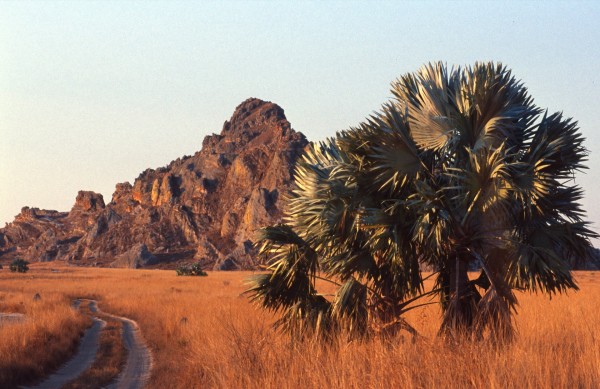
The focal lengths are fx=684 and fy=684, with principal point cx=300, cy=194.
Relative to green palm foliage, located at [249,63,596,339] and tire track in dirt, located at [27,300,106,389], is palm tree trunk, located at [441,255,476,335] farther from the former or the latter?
tire track in dirt, located at [27,300,106,389]

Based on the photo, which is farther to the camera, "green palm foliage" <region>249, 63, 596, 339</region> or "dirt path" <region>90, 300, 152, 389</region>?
"dirt path" <region>90, 300, 152, 389</region>

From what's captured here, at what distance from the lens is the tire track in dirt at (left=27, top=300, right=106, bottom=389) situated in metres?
15.3

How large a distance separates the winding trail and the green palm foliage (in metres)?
3.90

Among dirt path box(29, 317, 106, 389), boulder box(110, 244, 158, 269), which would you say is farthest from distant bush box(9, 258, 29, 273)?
dirt path box(29, 317, 106, 389)

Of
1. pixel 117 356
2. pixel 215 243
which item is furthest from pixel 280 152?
pixel 117 356

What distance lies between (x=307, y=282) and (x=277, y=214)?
5313 inches

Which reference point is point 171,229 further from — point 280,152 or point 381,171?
point 381,171

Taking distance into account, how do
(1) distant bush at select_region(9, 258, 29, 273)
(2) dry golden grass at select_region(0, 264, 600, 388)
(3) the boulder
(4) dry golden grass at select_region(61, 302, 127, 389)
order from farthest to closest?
(3) the boulder
(1) distant bush at select_region(9, 258, 29, 273)
(4) dry golden grass at select_region(61, 302, 127, 389)
(2) dry golden grass at select_region(0, 264, 600, 388)

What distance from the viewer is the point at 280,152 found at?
579 ft

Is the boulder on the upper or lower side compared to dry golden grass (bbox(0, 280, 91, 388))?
upper

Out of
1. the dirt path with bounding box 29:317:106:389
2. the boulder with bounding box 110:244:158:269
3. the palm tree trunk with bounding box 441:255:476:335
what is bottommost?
the dirt path with bounding box 29:317:106:389

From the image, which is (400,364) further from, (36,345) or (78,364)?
(36,345)

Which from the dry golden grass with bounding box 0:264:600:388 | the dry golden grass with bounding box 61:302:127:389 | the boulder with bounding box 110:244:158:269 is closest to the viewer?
the dry golden grass with bounding box 0:264:600:388

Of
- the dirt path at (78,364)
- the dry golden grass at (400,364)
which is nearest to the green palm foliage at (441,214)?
the dry golden grass at (400,364)
